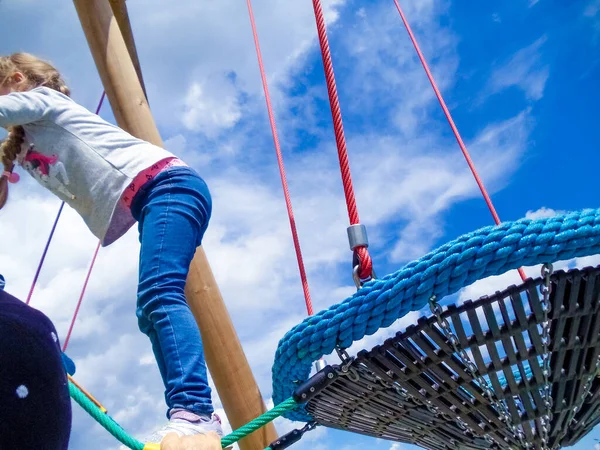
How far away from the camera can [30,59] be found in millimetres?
1646

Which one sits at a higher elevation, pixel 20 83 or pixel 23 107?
pixel 20 83

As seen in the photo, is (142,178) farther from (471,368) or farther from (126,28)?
(126,28)

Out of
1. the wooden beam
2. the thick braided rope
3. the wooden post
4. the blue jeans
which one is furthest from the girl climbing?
the wooden beam

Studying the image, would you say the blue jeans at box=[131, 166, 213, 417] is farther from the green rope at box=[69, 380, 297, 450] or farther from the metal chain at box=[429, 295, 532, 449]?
the metal chain at box=[429, 295, 532, 449]

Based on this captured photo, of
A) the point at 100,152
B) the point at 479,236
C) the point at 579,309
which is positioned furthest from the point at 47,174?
the point at 579,309

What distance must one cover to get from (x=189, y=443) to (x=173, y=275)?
1.27ft

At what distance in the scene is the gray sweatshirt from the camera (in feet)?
4.75

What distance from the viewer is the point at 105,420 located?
1.16 meters

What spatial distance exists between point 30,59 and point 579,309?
144 centimetres

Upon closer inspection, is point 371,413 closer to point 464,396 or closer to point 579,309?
point 464,396

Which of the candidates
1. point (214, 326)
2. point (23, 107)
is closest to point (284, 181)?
point (214, 326)

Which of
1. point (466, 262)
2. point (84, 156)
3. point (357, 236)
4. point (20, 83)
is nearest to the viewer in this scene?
point (466, 262)

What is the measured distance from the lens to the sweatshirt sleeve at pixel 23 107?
1.34 meters

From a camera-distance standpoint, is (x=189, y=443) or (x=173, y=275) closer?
(x=189, y=443)
